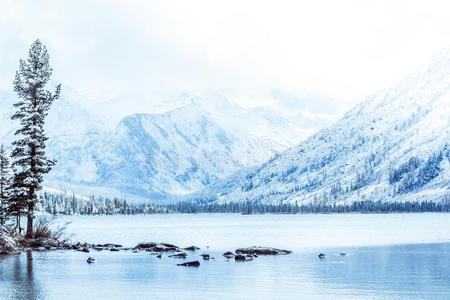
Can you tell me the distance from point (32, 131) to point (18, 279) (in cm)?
3285

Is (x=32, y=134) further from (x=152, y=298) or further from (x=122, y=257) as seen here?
(x=152, y=298)

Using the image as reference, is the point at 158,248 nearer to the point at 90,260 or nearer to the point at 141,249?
the point at 141,249

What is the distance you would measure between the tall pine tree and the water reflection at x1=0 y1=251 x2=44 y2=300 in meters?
11.7

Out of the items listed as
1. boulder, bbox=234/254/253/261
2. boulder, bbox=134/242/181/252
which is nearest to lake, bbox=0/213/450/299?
boulder, bbox=234/254/253/261

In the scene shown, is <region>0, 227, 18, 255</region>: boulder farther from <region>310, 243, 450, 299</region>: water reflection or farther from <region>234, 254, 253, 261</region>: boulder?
<region>310, 243, 450, 299</region>: water reflection

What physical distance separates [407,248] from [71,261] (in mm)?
48446

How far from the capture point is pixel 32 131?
8938 cm

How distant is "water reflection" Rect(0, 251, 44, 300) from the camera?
169 feet

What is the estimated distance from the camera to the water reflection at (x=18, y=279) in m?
51.5

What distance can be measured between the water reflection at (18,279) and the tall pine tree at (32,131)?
11729 mm

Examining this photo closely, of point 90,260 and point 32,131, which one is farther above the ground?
point 32,131

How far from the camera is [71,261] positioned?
78625 millimetres

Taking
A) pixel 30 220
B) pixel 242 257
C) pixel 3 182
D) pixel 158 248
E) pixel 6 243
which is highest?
pixel 3 182

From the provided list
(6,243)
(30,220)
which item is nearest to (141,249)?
(30,220)
